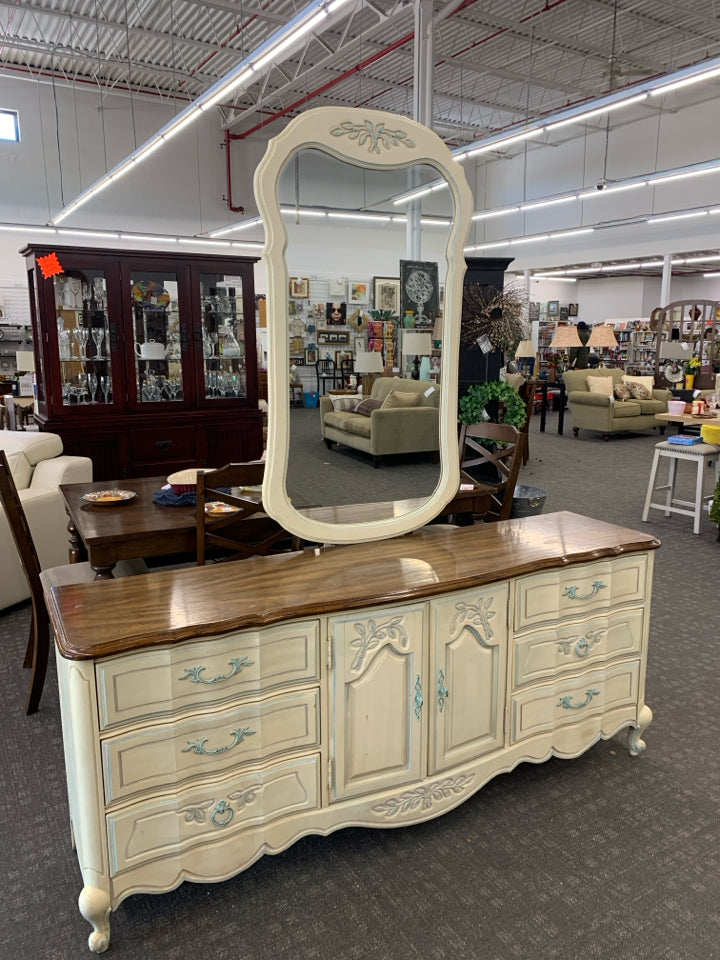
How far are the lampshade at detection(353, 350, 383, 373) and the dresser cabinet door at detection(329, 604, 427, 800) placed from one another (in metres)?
1.32

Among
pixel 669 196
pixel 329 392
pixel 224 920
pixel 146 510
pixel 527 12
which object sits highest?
pixel 527 12

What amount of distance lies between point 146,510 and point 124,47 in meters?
10.3

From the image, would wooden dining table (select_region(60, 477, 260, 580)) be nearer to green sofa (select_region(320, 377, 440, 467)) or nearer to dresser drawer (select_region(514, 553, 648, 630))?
green sofa (select_region(320, 377, 440, 467))

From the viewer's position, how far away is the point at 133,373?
5324mm

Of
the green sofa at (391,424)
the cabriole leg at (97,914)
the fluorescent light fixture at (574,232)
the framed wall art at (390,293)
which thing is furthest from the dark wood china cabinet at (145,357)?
the fluorescent light fixture at (574,232)

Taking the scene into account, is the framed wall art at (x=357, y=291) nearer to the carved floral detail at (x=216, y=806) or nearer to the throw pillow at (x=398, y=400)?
the throw pillow at (x=398, y=400)

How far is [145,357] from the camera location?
17.7ft

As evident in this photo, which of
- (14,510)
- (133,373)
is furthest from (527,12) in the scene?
(14,510)

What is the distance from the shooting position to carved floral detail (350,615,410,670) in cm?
185

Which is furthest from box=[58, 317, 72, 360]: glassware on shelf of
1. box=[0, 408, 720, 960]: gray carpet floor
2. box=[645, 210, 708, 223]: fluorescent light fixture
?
box=[645, 210, 708, 223]: fluorescent light fixture

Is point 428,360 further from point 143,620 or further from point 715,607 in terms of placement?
point 715,607

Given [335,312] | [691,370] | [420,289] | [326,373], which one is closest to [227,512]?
[326,373]

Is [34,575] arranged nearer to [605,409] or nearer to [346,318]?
[346,318]

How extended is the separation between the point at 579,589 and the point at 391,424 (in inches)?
48.9
